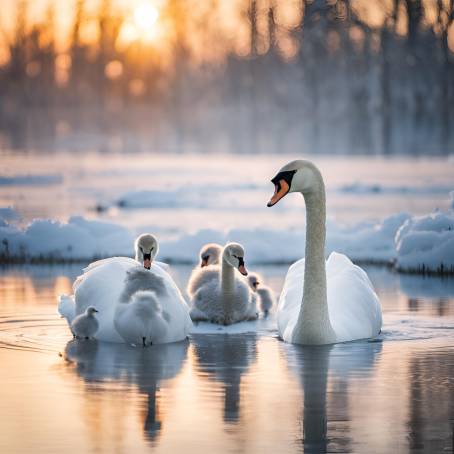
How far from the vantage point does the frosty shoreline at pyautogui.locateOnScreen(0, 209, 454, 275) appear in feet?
45.8

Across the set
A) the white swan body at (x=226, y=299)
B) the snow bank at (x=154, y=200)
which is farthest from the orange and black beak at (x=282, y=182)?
the snow bank at (x=154, y=200)

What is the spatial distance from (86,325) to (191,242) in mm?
5648

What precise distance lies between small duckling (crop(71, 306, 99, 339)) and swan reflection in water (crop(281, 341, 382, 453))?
1.26 m

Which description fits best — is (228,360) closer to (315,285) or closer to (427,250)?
(315,285)

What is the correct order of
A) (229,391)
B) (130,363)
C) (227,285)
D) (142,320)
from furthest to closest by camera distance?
(227,285) < (142,320) < (130,363) < (229,391)

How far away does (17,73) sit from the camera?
77.7 meters

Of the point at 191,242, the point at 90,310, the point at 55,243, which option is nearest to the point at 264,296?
the point at 90,310

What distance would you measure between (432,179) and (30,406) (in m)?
22.3

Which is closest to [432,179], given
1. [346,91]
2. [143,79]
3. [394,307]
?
[394,307]

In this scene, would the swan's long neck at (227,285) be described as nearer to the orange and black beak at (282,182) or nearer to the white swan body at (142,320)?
the white swan body at (142,320)

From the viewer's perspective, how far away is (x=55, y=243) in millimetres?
14500

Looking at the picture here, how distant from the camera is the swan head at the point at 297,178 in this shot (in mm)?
8477

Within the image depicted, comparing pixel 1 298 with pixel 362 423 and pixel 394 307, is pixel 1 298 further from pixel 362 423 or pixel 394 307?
pixel 362 423

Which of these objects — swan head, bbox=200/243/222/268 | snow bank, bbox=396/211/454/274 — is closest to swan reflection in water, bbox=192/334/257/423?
swan head, bbox=200/243/222/268
